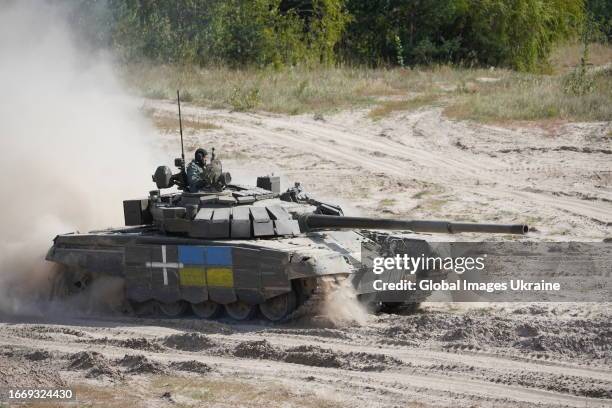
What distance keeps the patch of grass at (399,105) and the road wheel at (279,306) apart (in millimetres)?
16681

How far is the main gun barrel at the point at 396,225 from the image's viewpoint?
15594 millimetres

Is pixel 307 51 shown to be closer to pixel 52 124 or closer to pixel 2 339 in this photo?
pixel 52 124

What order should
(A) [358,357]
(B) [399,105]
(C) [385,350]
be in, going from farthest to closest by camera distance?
(B) [399,105] < (C) [385,350] < (A) [358,357]

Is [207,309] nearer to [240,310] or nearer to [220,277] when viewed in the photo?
[240,310]

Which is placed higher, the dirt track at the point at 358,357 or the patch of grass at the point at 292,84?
the patch of grass at the point at 292,84

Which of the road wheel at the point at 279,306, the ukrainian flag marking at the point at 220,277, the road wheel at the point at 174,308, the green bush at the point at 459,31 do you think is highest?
the green bush at the point at 459,31

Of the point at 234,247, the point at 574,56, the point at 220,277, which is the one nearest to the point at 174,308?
the point at 220,277

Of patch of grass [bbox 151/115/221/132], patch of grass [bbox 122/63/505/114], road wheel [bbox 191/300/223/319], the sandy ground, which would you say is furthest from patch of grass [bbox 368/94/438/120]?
road wheel [bbox 191/300/223/319]

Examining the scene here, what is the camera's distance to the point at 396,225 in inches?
648

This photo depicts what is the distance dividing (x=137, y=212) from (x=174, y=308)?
1718mm

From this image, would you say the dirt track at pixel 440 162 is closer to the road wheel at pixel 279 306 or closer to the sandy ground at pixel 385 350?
the sandy ground at pixel 385 350

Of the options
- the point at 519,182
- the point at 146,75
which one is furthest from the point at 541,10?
the point at 519,182

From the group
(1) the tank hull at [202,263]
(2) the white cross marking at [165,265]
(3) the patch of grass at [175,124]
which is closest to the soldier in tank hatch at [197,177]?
(1) the tank hull at [202,263]

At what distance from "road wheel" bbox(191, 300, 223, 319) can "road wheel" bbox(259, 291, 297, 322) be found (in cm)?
78
